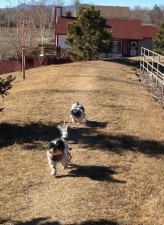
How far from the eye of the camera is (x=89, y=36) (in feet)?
86.8

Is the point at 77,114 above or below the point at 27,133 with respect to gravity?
above

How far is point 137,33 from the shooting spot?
44.1 metres

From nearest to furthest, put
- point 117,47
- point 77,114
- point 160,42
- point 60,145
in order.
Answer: point 60,145, point 77,114, point 160,42, point 117,47

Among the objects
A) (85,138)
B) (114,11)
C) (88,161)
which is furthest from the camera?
(114,11)

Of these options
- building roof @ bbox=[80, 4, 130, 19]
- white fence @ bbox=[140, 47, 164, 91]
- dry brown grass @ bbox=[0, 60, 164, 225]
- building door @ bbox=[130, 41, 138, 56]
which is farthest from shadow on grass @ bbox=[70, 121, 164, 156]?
building roof @ bbox=[80, 4, 130, 19]

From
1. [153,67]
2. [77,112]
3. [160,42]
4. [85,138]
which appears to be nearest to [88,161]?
[85,138]

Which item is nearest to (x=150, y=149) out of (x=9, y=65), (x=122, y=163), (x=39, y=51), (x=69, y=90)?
(x=122, y=163)

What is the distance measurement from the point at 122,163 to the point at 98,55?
2038 centimetres

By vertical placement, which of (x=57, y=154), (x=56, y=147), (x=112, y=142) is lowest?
(x=112, y=142)

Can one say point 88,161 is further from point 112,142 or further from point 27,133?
point 27,133

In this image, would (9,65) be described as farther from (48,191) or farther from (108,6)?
(108,6)

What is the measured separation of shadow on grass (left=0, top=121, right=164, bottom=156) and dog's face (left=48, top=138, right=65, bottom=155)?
5.36 feet

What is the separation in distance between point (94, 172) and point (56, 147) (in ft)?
3.11

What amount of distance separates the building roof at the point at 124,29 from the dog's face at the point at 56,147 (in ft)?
118
